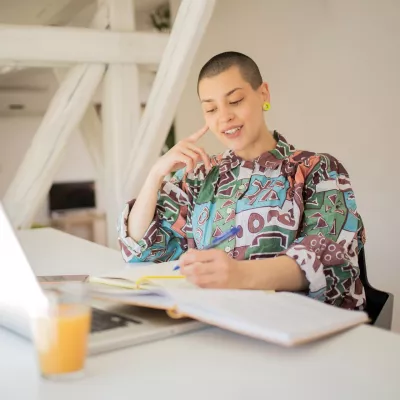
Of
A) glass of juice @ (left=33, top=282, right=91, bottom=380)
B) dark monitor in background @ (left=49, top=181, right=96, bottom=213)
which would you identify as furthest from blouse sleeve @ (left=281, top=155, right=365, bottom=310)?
dark monitor in background @ (left=49, top=181, right=96, bottom=213)

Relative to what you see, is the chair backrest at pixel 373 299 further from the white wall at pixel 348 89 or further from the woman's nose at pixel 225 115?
the white wall at pixel 348 89

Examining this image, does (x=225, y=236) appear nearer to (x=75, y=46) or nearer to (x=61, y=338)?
(x=61, y=338)

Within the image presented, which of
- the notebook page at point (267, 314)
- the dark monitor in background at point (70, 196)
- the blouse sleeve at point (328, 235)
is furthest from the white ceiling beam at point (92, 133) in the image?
the dark monitor in background at point (70, 196)

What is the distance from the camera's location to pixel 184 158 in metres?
1.49

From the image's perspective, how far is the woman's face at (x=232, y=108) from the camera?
4.85ft

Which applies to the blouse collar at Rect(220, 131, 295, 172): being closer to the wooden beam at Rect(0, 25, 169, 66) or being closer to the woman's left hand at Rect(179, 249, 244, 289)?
the woman's left hand at Rect(179, 249, 244, 289)

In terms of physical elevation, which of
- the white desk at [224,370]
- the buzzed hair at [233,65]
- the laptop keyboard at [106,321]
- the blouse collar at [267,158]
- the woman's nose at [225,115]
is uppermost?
the buzzed hair at [233,65]

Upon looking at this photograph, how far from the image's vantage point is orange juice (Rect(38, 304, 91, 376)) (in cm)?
78

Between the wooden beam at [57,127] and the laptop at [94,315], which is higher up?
the wooden beam at [57,127]

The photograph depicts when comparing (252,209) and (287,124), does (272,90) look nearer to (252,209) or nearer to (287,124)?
(287,124)

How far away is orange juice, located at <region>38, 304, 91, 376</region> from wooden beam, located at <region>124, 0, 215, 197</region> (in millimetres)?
1311

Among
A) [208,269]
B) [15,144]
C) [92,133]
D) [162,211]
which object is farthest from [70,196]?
[208,269]

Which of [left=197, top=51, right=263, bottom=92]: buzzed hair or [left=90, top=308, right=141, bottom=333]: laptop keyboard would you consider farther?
[left=197, top=51, right=263, bottom=92]: buzzed hair

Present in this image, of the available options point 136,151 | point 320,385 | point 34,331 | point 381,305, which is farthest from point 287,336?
point 136,151
